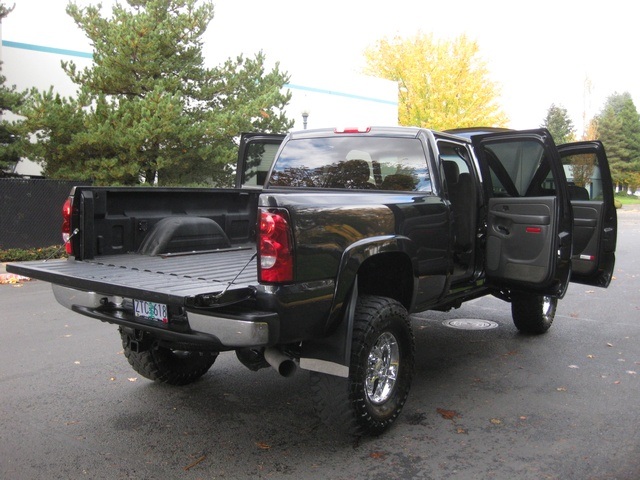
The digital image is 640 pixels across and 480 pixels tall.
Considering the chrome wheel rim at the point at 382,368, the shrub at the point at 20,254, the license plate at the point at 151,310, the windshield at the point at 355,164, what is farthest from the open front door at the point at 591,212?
the shrub at the point at 20,254

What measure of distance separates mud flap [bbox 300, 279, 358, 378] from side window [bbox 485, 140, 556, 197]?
2795 mm

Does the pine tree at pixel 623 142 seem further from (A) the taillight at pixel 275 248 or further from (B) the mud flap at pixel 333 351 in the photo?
(A) the taillight at pixel 275 248

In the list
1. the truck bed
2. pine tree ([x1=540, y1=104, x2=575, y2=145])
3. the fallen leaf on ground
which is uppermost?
pine tree ([x1=540, y1=104, x2=575, y2=145])

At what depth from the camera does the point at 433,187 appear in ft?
16.3

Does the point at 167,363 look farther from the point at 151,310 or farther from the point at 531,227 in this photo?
the point at 531,227

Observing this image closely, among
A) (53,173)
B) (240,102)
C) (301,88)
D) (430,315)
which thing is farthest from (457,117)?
(430,315)

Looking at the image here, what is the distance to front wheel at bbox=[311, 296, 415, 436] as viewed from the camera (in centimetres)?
388

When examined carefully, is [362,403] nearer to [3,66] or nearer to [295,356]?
[295,356]

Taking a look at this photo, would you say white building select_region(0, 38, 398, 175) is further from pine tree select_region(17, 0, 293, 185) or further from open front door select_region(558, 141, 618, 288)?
open front door select_region(558, 141, 618, 288)

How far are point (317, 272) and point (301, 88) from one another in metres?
23.3

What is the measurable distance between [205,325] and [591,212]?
4.82m

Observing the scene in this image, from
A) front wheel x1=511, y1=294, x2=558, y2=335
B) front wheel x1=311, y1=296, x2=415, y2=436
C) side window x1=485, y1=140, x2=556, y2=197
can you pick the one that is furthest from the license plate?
front wheel x1=511, y1=294, x2=558, y2=335

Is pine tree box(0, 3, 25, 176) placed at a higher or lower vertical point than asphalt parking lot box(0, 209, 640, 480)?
higher

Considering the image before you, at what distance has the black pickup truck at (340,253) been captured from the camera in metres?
3.54
